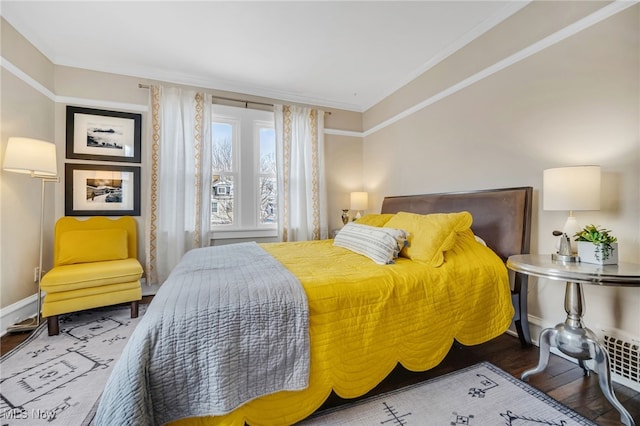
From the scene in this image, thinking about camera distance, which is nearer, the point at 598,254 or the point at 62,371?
the point at 598,254

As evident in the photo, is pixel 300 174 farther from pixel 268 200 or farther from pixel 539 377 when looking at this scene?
pixel 539 377

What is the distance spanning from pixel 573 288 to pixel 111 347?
312 cm

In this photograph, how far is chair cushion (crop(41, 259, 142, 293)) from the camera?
210cm

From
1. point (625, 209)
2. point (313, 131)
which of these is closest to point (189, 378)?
point (625, 209)

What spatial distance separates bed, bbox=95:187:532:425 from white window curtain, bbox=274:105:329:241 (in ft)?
5.50

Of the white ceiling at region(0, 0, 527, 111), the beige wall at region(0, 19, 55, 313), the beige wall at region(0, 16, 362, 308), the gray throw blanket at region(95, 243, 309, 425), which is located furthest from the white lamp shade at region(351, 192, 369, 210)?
the beige wall at region(0, 19, 55, 313)

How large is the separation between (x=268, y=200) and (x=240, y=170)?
568 mm

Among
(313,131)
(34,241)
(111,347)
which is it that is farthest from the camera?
(313,131)

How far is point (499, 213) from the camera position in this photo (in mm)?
2127

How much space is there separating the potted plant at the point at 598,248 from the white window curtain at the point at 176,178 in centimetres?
349

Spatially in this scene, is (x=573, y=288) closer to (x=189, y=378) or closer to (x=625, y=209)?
(x=625, y=209)

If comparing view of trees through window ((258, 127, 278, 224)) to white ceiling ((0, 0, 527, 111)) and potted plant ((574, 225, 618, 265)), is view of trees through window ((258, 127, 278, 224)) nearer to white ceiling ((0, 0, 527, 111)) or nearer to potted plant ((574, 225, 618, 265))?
white ceiling ((0, 0, 527, 111))

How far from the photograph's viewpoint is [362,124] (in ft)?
14.2

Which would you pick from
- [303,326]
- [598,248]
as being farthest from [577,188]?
[303,326]
